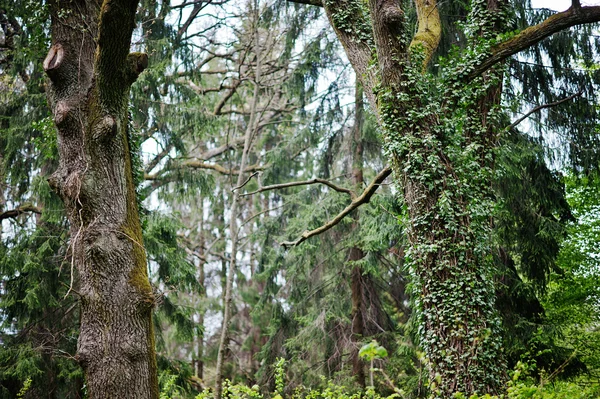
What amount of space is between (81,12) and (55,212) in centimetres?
581

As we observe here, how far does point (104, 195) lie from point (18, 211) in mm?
7511

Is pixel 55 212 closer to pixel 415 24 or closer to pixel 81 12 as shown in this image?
pixel 81 12

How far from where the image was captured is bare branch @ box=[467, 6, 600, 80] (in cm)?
502

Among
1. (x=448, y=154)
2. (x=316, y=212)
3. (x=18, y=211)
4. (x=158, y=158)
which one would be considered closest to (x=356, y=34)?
(x=448, y=154)

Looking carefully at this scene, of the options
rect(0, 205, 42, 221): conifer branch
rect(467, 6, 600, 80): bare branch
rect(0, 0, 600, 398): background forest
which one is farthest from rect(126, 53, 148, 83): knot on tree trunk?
rect(0, 205, 42, 221): conifer branch

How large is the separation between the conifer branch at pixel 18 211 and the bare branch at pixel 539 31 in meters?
8.87

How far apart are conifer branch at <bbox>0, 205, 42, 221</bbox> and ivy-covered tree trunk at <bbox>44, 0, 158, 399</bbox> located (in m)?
6.80

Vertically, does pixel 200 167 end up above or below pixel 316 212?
above

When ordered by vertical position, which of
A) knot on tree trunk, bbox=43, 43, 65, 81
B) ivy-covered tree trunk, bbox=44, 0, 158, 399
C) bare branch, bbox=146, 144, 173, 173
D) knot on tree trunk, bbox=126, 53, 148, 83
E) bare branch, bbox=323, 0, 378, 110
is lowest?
ivy-covered tree trunk, bbox=44, 0, 158, 399

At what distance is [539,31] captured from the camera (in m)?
5.26

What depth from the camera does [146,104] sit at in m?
11.3

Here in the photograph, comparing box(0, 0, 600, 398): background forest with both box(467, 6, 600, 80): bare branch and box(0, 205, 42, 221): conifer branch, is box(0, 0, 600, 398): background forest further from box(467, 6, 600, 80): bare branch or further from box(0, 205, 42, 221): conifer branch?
box(467, 6, 600, 80): bare branch

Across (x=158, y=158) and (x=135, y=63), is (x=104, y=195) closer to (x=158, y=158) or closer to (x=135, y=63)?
(x=135, y=63)

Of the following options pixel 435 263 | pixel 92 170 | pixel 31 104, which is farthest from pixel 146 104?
pixel 435 263
